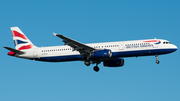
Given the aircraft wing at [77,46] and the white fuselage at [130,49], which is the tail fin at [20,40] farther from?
the aircraft wing at [77,46]

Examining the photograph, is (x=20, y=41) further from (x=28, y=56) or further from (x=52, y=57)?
(x=52, y=57)

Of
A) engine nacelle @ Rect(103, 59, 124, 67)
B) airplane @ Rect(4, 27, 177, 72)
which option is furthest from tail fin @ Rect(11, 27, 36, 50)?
engine nacelle @ Rect(103, 59, 124, 67)

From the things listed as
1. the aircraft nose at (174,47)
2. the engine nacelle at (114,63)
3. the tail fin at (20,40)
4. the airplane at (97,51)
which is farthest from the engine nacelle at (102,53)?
the tail fin at (20,40)

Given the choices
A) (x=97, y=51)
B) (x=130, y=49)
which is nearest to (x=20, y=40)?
(x=97, y=51)

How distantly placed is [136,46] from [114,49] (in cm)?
362

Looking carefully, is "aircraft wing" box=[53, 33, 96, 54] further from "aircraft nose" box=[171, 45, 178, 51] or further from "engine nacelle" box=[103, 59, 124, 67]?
"aircraft nose" box=[171, 45, 178, 51]

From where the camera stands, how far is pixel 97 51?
50969 millimetres

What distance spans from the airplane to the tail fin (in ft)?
3.43

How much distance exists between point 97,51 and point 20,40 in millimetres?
16193

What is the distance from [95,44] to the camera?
53125mm

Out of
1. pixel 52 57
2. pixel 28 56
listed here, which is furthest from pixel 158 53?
pixel 28 56

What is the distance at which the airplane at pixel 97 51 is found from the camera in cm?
5056

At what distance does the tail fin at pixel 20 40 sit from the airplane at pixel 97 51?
3.43 feet

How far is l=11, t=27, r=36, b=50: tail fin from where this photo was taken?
57.4m
